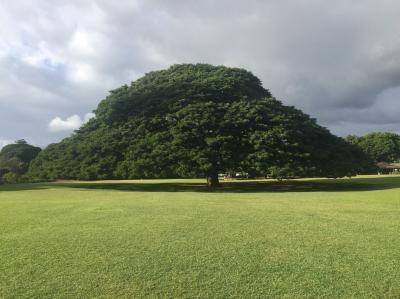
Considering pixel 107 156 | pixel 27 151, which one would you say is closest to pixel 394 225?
pixel 107 156

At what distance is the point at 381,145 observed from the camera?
8488 centimetres

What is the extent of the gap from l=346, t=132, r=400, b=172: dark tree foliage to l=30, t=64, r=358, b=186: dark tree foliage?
62.2 meters

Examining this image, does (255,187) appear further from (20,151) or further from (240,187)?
(20,151)

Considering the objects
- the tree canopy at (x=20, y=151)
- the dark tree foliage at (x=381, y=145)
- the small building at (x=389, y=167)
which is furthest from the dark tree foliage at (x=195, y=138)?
the dark tree foliage at (x=381, y=145)

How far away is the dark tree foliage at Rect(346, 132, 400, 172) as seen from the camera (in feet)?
277

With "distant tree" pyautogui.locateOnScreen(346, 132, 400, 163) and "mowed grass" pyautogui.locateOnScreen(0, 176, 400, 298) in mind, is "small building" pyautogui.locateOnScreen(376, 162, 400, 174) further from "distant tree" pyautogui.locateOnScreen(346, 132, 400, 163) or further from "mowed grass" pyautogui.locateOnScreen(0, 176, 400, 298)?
"mowed grass" pyautogui.locateOnScreen(0, 176, 400, 298)

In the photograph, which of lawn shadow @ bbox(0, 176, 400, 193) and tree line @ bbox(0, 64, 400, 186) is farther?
lawn shadow @ bbox(0, 176, 400, 193)

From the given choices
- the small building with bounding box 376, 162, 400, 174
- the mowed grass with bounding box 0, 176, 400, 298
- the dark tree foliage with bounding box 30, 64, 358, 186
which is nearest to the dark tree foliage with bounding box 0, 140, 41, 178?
the dark tree foliage with bounding box 30, 64, 358, 186

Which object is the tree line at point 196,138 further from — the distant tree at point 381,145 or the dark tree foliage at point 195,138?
the distant tree at point 381,145

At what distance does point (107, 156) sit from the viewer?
25.3m

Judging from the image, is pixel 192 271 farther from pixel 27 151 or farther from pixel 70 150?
pixel 27 151

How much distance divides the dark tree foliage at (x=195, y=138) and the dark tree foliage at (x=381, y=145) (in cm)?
6219

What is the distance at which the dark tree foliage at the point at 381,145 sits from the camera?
84375 millimetres

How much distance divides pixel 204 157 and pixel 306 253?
16321 mm
